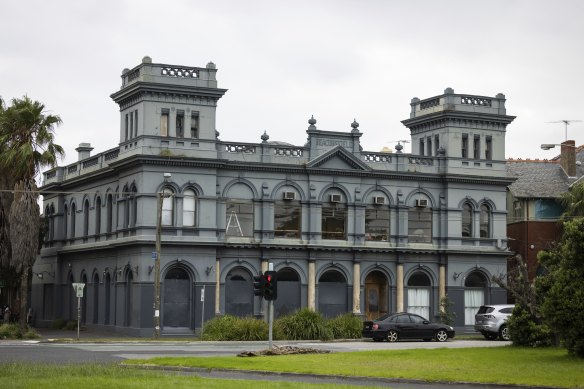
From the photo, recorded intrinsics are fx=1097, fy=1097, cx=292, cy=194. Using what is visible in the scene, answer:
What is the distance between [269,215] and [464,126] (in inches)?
512

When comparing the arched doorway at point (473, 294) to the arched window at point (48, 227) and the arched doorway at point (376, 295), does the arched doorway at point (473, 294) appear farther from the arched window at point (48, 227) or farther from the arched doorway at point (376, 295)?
the arched window at point (48, 227)

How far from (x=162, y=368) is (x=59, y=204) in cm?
3694

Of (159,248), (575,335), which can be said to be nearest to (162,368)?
(575,335)

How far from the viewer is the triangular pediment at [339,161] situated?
57644 millimetres

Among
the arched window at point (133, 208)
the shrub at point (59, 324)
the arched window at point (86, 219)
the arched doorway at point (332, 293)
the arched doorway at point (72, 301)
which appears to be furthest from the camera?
the arched doorway at point (72, 301)

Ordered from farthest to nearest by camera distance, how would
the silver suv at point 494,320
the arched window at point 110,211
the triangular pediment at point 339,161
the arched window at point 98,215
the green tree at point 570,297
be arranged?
the arched window at point 98,215, the triangular pediment at point 339,161, the arched window at point 110,211, the silver suv at point 494,320, the green tree at point 570,297

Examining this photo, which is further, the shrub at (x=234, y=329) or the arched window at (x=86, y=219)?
the arched window at (x=86, y=219)

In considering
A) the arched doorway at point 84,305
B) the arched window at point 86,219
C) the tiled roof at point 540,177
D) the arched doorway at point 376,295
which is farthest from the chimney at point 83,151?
the tiled roof at point 540,177

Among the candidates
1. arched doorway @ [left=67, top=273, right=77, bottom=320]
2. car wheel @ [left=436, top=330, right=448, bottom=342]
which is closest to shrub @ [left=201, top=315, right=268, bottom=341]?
car wheel @ [left=436, top=330, right=448, bottom=342]

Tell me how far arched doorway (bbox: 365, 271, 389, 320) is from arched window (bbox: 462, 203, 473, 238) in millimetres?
5517

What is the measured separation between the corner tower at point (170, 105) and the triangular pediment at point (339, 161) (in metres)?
6.24

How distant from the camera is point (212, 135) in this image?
5484 cm

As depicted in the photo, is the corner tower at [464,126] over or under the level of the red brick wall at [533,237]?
over

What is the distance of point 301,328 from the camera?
Answer: 5088cm
